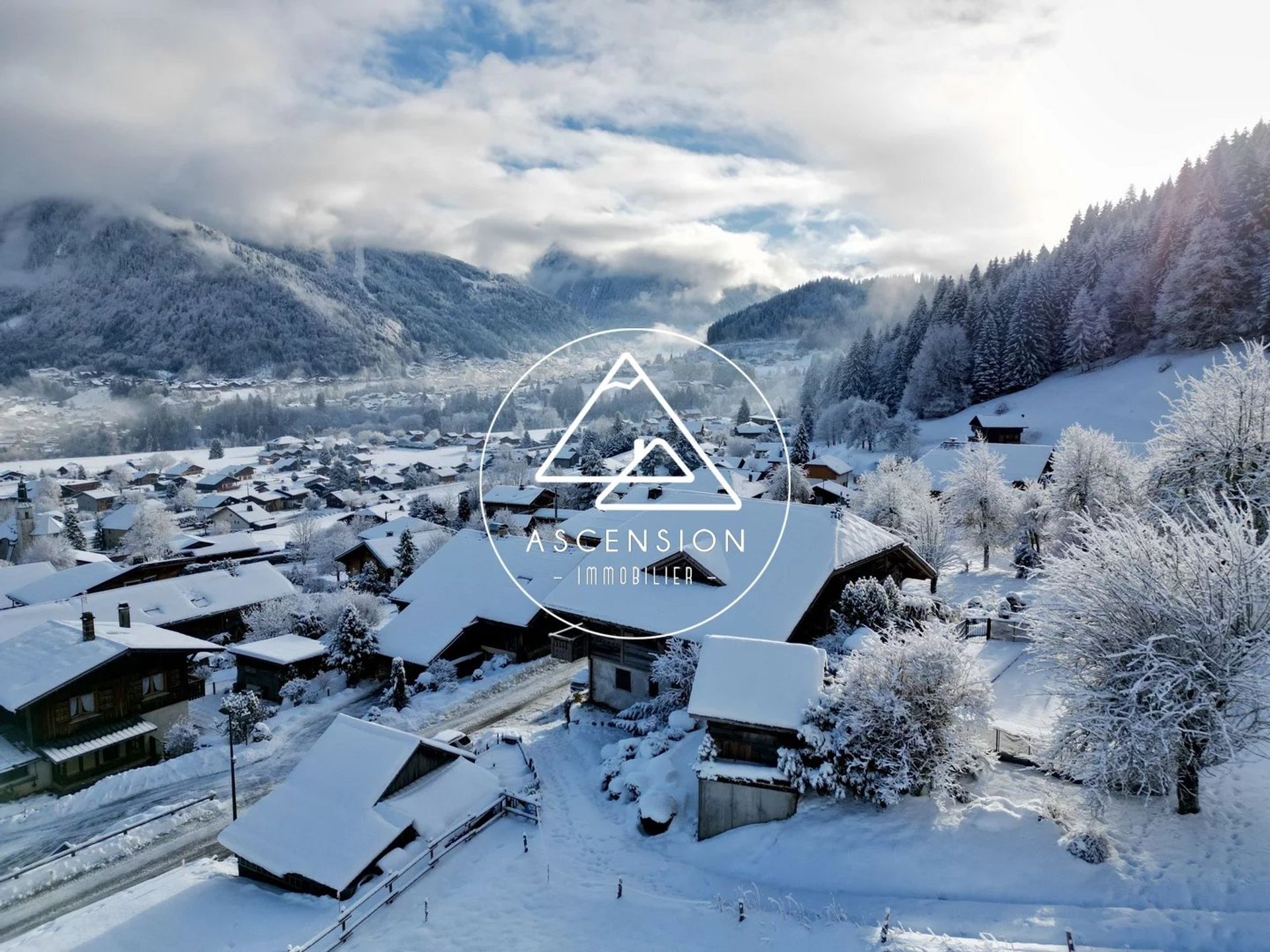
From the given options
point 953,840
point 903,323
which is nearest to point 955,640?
point 953,840

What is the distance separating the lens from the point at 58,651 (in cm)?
2666

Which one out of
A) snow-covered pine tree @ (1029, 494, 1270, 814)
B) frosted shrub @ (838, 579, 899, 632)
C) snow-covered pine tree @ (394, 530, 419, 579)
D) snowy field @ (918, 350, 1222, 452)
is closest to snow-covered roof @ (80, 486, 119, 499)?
snow-covered pine tree @ (394, 530, 419, 579)

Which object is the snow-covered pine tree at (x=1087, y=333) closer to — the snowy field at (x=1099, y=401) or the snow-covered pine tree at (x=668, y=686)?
the snowy field at (x=1099, y=401)

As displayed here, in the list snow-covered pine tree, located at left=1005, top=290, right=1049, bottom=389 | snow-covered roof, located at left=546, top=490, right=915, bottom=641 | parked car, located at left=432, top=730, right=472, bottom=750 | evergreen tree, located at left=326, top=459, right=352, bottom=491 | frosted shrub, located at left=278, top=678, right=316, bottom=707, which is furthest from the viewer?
evergreen tree, located at left=326, top=459, right=352, bottom=491

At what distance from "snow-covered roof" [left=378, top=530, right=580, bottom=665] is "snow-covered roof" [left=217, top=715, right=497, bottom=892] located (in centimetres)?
1371

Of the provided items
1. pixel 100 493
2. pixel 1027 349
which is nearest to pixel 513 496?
pixel 1027 349

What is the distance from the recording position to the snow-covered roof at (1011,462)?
5241cm

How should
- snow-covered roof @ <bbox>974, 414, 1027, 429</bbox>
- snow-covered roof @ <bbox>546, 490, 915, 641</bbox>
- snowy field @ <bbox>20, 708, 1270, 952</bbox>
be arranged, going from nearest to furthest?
snowy field @ <bbox>20, 708, 1270, 952</bbox>, snow-covered roof @ <bbox>546, 490, 915, 641</bbox>, snow-covered roof @ <bbox>974, 414, 1027, 429</bbox>

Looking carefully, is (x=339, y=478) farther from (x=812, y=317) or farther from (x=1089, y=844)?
(x=812, y=317)

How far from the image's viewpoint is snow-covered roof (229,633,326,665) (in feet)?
104

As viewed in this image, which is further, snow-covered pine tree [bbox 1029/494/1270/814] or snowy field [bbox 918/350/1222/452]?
snowy field [bbox 918/350/1222/452]

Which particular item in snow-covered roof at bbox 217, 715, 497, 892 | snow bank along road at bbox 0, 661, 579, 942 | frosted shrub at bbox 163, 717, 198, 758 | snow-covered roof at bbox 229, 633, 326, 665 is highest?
snow-covered roof at bbox 217, 715, 497, 892

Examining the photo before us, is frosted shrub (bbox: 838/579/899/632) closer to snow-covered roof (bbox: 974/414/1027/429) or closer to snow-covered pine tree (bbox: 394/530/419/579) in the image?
snow-covered pine tree (bbox: 394/530/419/579)
